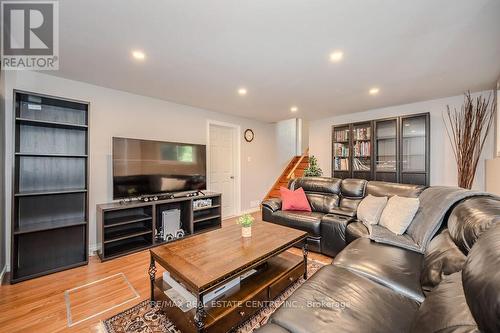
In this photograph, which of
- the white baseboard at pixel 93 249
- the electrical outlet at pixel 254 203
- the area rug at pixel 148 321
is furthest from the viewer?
the electrical outlet at pixel 254 203

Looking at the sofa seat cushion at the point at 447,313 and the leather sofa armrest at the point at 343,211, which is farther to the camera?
the leather sofa armrest at the point at 343,211

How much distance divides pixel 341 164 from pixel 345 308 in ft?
12.7

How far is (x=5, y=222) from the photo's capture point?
2209mm

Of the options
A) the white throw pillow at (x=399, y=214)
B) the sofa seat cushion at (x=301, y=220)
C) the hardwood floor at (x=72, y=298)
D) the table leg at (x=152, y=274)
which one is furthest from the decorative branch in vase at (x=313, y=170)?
the table leg at (x=152, y=274)

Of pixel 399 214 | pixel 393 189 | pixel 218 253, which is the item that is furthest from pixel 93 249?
pixel 393 189

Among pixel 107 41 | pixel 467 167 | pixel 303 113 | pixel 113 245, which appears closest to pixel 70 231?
pixel 113 245

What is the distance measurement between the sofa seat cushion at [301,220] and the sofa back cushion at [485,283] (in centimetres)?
192

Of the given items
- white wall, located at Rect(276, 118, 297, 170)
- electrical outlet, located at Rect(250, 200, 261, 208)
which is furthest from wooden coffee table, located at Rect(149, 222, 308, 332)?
white wall, located at Rect(276, 118, 297, 170)

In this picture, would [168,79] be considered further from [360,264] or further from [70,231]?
[360,264]

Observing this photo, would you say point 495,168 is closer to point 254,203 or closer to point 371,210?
point 371,210

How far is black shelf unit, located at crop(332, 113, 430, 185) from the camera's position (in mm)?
3643

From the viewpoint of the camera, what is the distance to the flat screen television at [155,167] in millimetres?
2838

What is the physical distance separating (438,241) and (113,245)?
343 cm

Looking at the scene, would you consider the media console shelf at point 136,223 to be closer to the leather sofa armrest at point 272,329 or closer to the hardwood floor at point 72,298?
the hardwood floor at point 72,298
